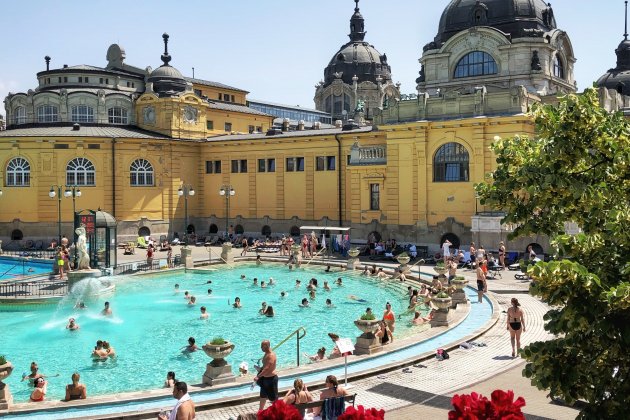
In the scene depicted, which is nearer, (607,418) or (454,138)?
(607,418)

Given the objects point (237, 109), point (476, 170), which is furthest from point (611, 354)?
point (237, 109)

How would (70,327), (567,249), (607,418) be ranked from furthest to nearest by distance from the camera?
1. (70,327)
2. (567,249)
3. (607,418)

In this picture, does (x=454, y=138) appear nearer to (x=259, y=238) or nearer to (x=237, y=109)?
(x=259, y=238)

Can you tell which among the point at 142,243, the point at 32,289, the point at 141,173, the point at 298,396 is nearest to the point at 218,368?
the point at 298,396

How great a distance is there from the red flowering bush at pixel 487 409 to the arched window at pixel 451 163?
33.0 metres

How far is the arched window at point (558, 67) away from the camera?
45.1 metres

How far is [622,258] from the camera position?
7234 millimetres

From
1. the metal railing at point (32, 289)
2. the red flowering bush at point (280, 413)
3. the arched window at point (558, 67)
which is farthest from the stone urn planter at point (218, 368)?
the arched window at point (558, 67)

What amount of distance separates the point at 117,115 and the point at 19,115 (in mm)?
8181

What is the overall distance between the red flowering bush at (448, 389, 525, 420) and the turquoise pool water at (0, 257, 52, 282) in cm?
3381

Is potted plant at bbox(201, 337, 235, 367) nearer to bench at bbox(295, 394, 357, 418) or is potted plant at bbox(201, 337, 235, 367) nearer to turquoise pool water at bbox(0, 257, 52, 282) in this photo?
bench at bbox(295, 394, 357, 418)

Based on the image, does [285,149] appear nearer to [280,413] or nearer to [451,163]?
[451,163]

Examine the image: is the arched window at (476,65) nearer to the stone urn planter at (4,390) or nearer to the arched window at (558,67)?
the arched window at (558,67)

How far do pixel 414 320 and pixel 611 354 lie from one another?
16.0 m
